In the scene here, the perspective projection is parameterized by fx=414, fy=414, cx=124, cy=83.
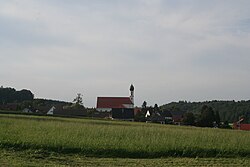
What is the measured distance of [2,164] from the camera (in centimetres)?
1234

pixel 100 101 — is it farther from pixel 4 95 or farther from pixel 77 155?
pixel 77 155

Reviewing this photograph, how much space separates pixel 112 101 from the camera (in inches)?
4983

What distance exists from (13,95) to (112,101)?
2999 centimetres

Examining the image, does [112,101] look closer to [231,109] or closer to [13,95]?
[13,95]

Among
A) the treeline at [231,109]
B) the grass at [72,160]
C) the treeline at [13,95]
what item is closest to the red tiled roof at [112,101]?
the treeline at [231,109]

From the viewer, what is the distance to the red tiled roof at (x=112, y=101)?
411ft

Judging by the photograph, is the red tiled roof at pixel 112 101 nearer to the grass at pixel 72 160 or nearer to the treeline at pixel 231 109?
the treeline at pixel 231 109

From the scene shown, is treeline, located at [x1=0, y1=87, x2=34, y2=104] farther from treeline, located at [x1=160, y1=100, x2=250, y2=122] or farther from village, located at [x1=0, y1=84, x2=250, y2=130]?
treeline, located at [x1=160, y1=100, x2=250, y2=122]

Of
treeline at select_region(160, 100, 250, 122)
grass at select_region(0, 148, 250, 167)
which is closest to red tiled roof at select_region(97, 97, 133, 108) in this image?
treeline at select_region(160, 100, 250, 122)

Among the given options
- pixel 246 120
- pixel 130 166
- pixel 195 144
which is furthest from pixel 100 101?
pixel 130 166

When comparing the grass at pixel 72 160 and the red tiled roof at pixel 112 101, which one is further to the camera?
the red tiled roof at pixel 112 101

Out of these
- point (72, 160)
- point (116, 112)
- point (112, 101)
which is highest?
point (112, 101)

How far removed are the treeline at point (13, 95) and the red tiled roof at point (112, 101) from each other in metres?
21.6

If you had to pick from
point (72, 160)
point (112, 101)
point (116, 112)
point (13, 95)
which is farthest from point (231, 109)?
point (72, 160)
